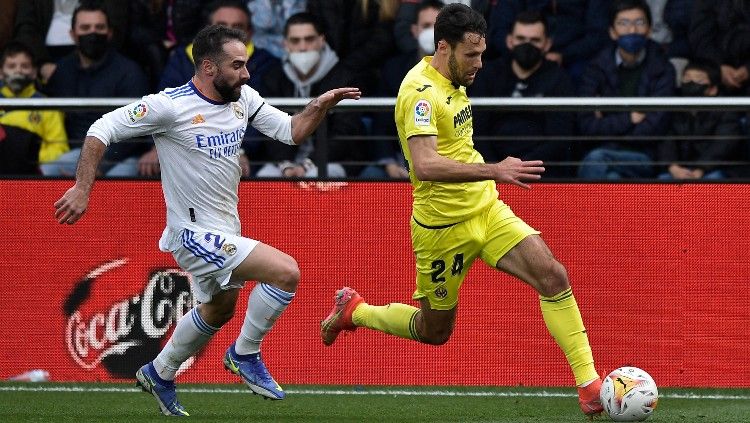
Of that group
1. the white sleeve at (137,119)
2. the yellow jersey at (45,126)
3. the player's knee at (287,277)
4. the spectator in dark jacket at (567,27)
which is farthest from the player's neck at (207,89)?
the spectator in dark jacket at (567,27)

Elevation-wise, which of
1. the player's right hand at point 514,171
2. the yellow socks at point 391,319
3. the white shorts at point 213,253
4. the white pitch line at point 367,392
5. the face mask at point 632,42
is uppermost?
the face mask at point 632,42

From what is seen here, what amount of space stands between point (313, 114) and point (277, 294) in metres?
1.05

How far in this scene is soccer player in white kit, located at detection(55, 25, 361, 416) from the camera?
7949 millimetres

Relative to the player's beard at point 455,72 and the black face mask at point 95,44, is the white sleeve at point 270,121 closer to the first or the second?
the player's beard at point 455,72

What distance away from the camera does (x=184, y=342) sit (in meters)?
8.26

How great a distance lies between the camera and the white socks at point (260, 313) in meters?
8.04

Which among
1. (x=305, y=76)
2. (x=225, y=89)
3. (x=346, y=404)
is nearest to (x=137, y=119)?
(x=225, y=89)

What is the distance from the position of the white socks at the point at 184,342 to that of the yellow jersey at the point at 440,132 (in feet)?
4.51

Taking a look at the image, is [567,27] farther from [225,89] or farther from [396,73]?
A: [225,89]

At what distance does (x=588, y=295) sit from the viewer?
9.99 metres

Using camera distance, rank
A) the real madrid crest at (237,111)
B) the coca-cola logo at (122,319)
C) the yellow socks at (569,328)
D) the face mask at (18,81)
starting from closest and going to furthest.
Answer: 1. the yellow socks at (569,328)
2. the real madrid crest at (237,111)
3. the coca-cola logo at (122,319)
4. the face mask at (18,81)

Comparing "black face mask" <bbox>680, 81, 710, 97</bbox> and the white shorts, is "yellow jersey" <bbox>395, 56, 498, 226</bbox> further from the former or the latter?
"black face mask" <bbox>680, 81, 710, 97</bbox>

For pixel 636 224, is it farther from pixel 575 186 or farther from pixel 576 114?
pixel 576 114

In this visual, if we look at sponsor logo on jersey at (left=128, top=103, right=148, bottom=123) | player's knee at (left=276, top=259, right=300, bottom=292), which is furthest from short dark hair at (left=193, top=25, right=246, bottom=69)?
player's knee at (left=276, top=259, right=300, bottom=292)
